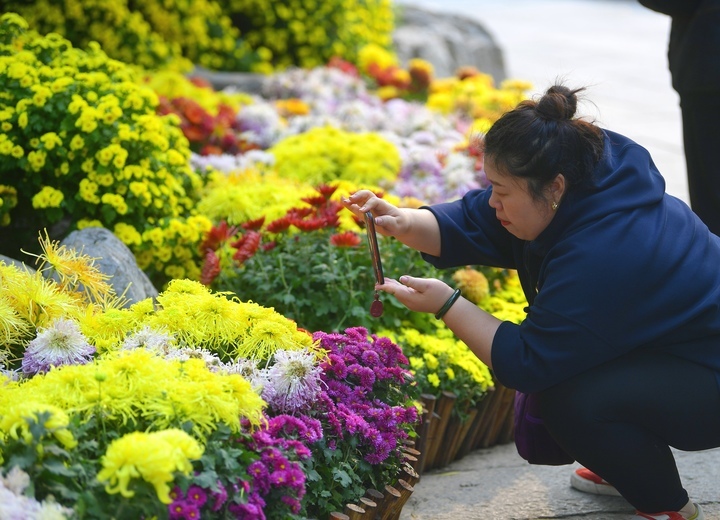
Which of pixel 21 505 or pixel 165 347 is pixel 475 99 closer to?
pixel 165 347

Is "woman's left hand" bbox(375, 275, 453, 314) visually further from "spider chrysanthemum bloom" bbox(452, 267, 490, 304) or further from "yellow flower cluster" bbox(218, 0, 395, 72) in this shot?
"yellow flower cluster" bbox(218, 0, 395, 72)

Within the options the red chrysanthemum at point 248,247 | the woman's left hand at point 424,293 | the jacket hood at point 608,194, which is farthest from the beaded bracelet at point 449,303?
the red chrysanthemum at point 248,247

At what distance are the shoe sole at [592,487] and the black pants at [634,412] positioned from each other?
448 mm

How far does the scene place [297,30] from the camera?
7633mm

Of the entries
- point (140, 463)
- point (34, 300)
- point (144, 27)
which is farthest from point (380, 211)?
point (144, 27)

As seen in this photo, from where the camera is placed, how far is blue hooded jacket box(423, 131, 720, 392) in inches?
90.4

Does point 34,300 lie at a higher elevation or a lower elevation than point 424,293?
lower

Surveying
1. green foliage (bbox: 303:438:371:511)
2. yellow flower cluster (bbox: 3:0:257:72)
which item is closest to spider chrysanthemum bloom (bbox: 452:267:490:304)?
green foliage (bbox: 303:438:371:511)

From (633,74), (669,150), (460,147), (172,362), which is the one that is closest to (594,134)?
(172,362)

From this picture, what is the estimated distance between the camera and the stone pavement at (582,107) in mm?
2889

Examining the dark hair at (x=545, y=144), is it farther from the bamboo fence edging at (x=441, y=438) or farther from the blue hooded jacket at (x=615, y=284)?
the bamboo fence edging at (x=441, y=438)

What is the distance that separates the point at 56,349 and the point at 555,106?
1.38 metres

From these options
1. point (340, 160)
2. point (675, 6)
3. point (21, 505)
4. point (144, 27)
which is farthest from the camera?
point (144, 27)

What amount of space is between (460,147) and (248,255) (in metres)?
2.15
